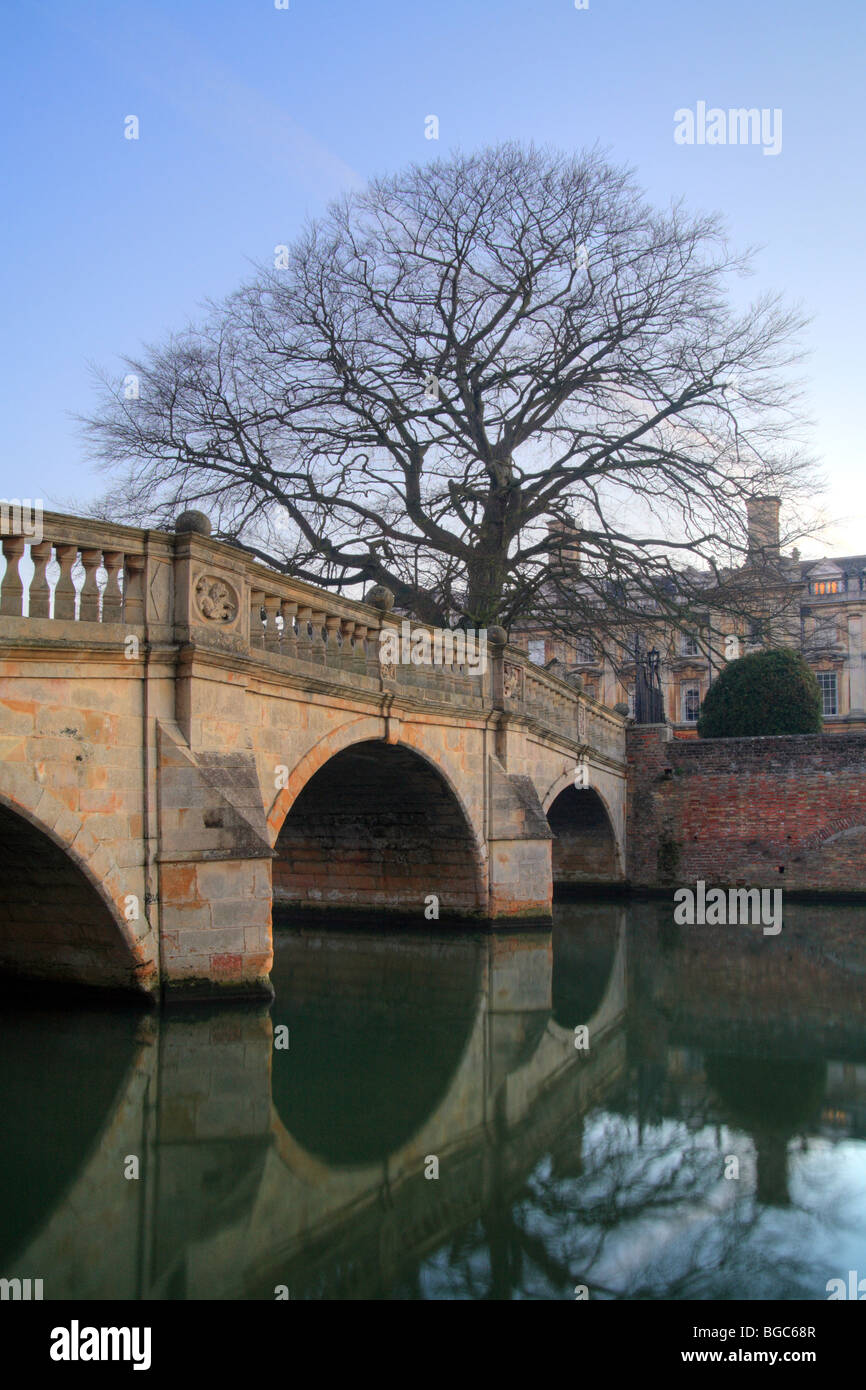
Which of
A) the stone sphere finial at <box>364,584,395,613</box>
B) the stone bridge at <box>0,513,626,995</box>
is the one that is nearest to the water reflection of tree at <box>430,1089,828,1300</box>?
the stone bridge at <box>0,513,626,995</box>

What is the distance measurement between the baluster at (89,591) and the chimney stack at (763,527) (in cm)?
975

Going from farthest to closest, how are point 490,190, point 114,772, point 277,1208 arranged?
1. point 490,190
2. point 114,772
3. point 277,1208

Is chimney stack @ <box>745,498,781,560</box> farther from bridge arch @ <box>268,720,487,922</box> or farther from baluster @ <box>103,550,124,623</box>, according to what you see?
baluster @ <box>103,550,124,623</box>

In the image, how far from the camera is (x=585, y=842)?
62.7 feet

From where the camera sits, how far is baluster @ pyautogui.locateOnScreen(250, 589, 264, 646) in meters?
8.65

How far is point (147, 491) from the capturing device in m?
16.3

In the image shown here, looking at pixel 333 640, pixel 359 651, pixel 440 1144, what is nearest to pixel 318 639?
pixel 333 640

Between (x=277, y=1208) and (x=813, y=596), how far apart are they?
39662mm

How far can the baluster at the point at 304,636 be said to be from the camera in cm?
947

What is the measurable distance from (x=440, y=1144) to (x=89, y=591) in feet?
12.9

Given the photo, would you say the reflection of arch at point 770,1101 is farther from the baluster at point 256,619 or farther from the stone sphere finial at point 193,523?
the stone sphere finial at point 193,523

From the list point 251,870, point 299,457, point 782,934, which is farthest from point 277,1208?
point 299,457

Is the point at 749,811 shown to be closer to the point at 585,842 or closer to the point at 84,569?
the point at 585,842
